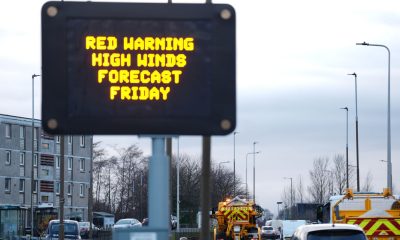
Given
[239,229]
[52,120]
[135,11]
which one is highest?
[135,11]

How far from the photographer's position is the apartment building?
93812 millimetres

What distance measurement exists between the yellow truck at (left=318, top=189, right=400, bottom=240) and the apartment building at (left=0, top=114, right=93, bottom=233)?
204 feet

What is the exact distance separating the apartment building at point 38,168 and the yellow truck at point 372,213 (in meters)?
62.1

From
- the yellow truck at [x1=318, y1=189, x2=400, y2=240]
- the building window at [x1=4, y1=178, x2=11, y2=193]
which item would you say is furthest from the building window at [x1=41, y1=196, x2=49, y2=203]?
the yellow truck at [x1=318, y1=189, x2=400, y2=240]

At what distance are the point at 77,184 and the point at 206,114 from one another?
97.1 m

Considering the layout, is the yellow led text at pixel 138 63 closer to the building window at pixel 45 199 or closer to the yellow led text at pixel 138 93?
the yellow led text at pixel 138 93

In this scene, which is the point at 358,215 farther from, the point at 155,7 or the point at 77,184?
the point at 77,184

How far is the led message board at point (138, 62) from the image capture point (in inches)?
422

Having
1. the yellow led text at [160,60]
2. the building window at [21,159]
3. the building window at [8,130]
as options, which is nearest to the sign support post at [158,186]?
the yellow led text at [160,60]

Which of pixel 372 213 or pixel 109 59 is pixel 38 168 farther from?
pixel 109 59

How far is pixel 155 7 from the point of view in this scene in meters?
10.8

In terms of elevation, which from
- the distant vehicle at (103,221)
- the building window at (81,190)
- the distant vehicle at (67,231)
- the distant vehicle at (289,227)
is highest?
the building window at (81,190)

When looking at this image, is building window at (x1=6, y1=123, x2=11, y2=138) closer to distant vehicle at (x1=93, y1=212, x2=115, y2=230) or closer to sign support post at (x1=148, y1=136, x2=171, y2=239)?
distant vehicle at (x1=93, y1=212, x2=115, y2=230)

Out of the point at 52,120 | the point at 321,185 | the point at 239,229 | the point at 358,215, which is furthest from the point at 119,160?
the point at 52,120
